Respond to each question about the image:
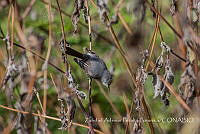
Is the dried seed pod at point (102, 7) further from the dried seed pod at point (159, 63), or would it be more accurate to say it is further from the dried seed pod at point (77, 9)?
the dried seed pod at point (159, 63)

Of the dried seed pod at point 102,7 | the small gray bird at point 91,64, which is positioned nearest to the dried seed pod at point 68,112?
the small gray bird at point 91,64

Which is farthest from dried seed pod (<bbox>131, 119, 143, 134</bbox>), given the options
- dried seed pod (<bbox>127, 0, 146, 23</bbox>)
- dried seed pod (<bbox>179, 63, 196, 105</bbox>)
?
dried seed pod (<bbox>127, 0, 146, 23</bbox>)

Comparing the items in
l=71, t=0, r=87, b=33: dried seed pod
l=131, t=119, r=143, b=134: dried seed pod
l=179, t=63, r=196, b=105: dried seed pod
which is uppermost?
l=71, t=0, r=87, b=33: dried seed pod

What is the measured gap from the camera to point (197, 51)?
104 centimetres

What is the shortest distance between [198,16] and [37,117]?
1.56ft

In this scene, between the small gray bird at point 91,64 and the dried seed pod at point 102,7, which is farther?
the small gray bird at point 91,64

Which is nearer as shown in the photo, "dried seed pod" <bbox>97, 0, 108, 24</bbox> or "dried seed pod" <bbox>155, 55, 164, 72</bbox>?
"dried seed pod" <bbox>97, 0, 108, 24</bbox>

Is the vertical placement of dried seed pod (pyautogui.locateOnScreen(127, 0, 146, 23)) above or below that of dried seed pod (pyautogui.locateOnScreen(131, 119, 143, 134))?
above

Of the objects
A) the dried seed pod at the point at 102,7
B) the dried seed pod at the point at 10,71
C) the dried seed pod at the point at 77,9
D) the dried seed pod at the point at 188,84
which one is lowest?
the dried seed pod at the point at 188,84

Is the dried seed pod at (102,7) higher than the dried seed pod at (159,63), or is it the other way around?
the dried seed pod at (102,7)

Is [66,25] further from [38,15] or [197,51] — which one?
[197,51]

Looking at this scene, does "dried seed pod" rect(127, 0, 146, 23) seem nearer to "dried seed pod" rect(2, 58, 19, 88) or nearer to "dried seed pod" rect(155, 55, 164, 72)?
"dried seed pod" rect(155, 55, 164, 72)

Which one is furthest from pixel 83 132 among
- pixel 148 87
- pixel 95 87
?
pixel 148 87

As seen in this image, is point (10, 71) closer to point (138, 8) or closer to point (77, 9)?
point (77, 9)
